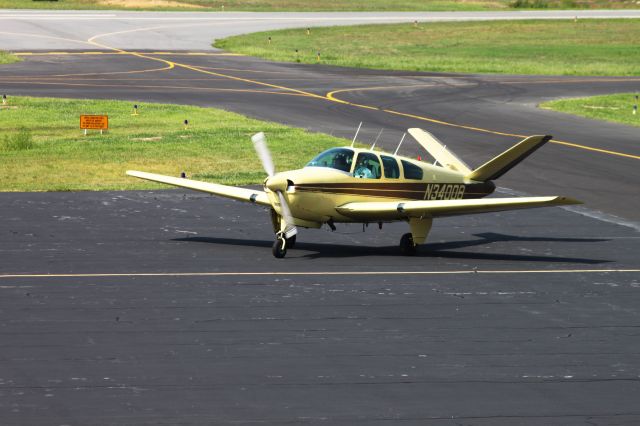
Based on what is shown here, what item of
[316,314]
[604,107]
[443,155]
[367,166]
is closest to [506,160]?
[443,155]

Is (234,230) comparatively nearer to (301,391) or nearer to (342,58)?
(301,391)

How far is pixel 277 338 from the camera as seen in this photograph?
20719mm

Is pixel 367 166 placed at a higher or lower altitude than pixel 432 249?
higher

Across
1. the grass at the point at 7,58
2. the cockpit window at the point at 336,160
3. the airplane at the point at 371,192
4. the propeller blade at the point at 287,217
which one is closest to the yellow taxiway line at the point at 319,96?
the grass at the point at 7,58

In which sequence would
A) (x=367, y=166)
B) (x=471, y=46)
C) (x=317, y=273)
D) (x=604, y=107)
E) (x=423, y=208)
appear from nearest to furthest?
(x=317, y=273) < (x=423, y=208) < (x=367, y=166) < (x=604, y=107) < (x=471, y=46)

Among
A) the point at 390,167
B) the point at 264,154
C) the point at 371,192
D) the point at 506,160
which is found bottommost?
the point at 371,192

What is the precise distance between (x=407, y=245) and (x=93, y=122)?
2820cm

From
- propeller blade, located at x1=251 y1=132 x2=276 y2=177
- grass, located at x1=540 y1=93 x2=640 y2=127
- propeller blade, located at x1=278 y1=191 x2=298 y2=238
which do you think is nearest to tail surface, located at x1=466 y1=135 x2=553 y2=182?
propeller blade, located at x1=278 y1=191 x2=298 y2=238

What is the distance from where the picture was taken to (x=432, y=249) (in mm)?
30500

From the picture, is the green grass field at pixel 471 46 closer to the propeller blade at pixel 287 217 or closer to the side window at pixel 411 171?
the side window at pixel 411 171

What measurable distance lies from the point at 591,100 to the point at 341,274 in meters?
49.1

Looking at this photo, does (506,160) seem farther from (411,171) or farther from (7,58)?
(7,58)

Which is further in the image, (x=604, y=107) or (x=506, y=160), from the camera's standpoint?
(x=604, y=107)

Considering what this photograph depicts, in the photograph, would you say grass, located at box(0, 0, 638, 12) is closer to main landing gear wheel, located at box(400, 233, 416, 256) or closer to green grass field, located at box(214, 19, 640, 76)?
green grass field, located at box(214, 19, 640, 76)
